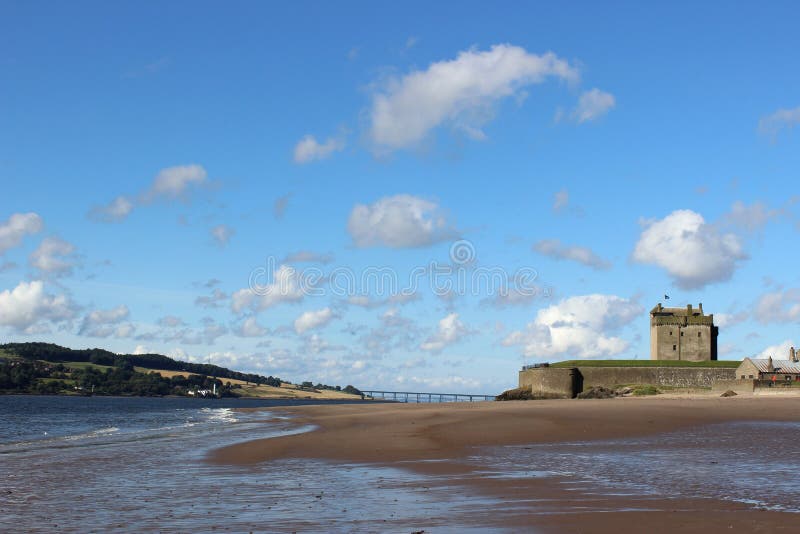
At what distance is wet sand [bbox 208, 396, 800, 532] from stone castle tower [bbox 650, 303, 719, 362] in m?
63.3

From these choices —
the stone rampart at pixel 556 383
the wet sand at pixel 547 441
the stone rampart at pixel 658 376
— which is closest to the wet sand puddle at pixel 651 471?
the wet sand at pixel 547 441

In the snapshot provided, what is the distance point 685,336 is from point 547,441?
89.4m

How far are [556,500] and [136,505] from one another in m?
8.38

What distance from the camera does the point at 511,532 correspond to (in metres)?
12.0

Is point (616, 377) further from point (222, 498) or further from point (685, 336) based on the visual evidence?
point (222, 498)

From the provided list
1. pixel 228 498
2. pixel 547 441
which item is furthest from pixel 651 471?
pixel 228 498

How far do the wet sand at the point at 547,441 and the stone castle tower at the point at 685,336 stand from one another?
63.3 meters

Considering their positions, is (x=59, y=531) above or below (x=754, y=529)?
below

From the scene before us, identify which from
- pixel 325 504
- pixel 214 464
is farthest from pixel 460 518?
pixel 214 464

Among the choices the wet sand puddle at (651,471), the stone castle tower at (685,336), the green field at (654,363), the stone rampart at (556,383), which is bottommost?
the wet sand puddle at (651,471)

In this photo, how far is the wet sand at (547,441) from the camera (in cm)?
1239

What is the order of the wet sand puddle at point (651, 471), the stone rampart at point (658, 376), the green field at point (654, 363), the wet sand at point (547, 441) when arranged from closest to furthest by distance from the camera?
the wet sand at point (547, 441), the wet sand puddle at point (651, 471), the stone rampart at point (658, 376), the green field at point (654, 363)

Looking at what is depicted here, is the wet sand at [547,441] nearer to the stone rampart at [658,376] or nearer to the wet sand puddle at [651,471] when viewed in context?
the wet sand puddle at [651,471]

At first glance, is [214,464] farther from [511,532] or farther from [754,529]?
[754,529]
